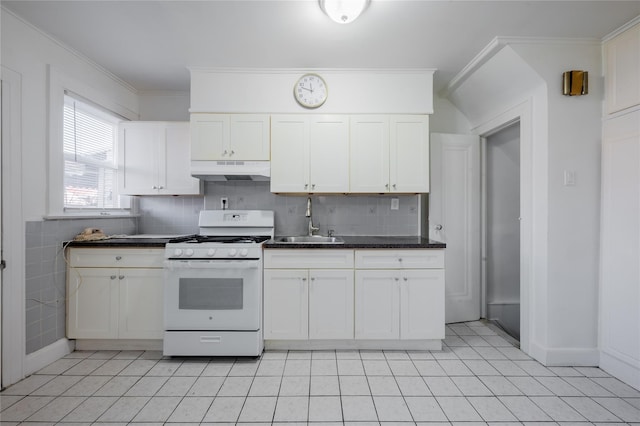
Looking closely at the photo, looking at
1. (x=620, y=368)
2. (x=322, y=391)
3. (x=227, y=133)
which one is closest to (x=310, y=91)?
(x=227, y=133)

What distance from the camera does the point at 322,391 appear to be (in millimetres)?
1906

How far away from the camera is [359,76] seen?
269cm

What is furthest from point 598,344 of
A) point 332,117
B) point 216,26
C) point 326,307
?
point 216,26

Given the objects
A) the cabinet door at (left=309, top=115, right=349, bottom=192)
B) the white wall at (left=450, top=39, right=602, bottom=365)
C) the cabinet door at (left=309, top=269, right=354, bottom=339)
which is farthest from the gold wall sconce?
the cabinet door at (left=309, top=269, right=354, bottom=339)

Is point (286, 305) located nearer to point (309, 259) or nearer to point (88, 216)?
point (309, 259)

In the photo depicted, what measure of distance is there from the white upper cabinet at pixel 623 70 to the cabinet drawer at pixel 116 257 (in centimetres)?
373

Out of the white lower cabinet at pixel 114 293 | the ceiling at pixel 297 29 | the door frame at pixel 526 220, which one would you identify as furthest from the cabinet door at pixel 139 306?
the door frame at pixel 526 220

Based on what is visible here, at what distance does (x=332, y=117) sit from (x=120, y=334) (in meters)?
2.65

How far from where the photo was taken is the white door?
10.1 feet

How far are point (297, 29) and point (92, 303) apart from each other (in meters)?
2.76

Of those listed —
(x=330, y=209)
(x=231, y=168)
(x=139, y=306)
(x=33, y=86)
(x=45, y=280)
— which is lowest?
(x=139, y=306)

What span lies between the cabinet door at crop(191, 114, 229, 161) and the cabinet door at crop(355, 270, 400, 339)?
1706mm

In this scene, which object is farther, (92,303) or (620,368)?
(92,303)

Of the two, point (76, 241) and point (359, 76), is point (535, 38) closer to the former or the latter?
point (359, 76)
